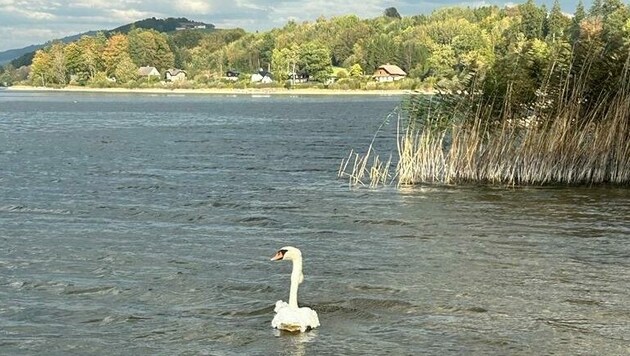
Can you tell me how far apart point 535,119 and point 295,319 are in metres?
18.0

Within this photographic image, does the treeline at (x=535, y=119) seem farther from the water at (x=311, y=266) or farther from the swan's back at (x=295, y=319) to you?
the swan's back at (x=295, y=319)

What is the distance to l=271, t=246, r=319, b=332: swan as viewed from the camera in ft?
40.9

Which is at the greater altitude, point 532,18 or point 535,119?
point 532,18

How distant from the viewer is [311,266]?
57.6ft

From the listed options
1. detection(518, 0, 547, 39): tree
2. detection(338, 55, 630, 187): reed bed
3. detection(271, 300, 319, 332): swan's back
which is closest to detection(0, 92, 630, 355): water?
detection(271, 300, 319, 332): swan's back

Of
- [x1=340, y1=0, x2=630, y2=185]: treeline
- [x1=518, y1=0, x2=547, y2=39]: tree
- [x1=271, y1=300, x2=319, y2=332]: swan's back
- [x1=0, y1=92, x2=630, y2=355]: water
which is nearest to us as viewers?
[x1=271, y1=300, x2=319, y2=332]: swan's back

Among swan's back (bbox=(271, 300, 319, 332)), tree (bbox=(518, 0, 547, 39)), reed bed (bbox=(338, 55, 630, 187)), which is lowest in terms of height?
swan's back (bbox=(271, 300, 319, 332))

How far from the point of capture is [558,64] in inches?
1144

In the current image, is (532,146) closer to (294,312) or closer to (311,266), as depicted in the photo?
(311,266)

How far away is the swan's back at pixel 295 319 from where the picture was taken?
12.8 m

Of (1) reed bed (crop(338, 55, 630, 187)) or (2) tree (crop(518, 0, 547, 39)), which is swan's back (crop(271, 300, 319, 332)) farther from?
(2) tree (crop(518, 0, 547, 39))

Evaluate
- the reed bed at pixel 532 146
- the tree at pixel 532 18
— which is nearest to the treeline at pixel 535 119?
the reed bed at pixel 532 146

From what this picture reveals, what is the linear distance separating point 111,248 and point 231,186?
12.3m

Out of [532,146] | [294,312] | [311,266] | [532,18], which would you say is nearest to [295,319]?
[294,312]
